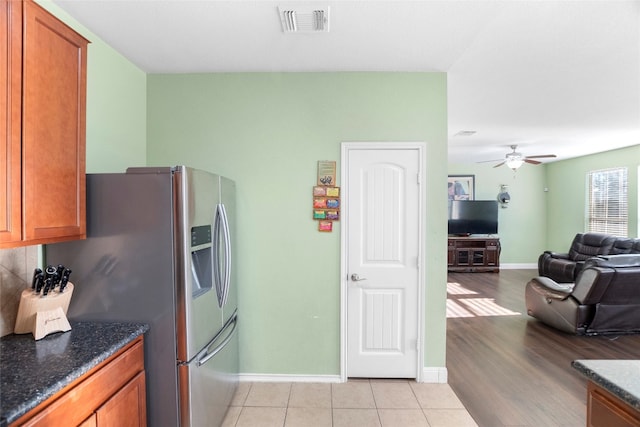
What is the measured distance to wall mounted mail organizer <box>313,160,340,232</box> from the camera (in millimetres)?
2711

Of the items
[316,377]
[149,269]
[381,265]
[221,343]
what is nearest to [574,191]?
[381,265]

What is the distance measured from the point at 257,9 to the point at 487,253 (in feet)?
25.2

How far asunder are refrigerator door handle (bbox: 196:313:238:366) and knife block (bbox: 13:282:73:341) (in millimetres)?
707

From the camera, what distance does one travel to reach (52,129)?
1.46m

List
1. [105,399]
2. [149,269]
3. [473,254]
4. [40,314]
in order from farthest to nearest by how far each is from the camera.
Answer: [473,254] → [149,269] → [40,314] → [105,399]

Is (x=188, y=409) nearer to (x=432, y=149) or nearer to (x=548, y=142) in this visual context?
(x=432, y=149)

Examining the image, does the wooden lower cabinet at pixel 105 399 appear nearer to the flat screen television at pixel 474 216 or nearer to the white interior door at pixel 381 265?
the white interior door at pixel 381 265

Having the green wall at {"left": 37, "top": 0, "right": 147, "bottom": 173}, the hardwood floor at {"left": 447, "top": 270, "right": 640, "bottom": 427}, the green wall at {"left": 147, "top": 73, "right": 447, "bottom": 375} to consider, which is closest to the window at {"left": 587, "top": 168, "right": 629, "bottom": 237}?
the hardwood floor at {"left": 447, "top": 270, "right": 640, "bottom": 427}

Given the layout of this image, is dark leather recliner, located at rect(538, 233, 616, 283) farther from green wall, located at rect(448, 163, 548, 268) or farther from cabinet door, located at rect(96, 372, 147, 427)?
cabinet door, located at rect(96, 372, 147, 427)

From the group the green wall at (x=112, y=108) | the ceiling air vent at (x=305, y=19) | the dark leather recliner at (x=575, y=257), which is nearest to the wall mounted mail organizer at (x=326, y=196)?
the ceiling air vent at (x=305, y=19)

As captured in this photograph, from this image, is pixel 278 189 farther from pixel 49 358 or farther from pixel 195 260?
pixel 49 358

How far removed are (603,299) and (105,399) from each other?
15.7ft

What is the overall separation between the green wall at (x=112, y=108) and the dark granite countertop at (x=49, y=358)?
1.07 m

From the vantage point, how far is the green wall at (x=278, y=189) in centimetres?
272
